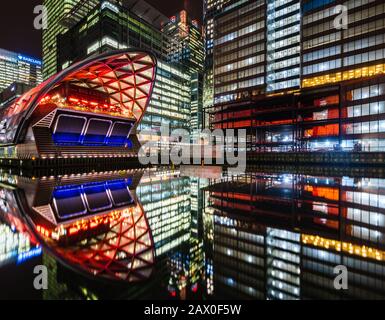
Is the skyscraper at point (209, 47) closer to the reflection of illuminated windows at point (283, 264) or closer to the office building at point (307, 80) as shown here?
the office building at point (307, 80)

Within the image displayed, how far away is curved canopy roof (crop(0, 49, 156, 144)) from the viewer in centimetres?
3688

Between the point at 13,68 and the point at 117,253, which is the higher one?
the point at 13,68

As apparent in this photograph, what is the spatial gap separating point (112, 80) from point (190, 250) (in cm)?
5161

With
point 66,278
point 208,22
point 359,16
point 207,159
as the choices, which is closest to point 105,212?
point 66,278

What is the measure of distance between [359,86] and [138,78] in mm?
47851

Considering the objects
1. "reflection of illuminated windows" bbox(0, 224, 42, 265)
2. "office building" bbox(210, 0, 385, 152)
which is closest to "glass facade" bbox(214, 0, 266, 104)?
"office building" bbox(210, 0, 385, 152)

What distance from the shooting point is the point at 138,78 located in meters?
50.6

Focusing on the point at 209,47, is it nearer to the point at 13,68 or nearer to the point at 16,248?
the point at 13,68

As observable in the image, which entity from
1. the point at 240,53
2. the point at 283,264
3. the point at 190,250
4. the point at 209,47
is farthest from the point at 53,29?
the point at 283,264

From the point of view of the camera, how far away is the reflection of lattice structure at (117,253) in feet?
14.1

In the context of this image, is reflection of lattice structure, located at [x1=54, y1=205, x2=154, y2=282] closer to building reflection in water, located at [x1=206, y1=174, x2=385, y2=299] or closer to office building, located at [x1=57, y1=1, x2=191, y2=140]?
building reflection in water, located at [x1=206, y1=174, x2=385, y2=299]

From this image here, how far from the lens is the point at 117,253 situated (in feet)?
16.8

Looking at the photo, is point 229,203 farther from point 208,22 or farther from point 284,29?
point 208,22
